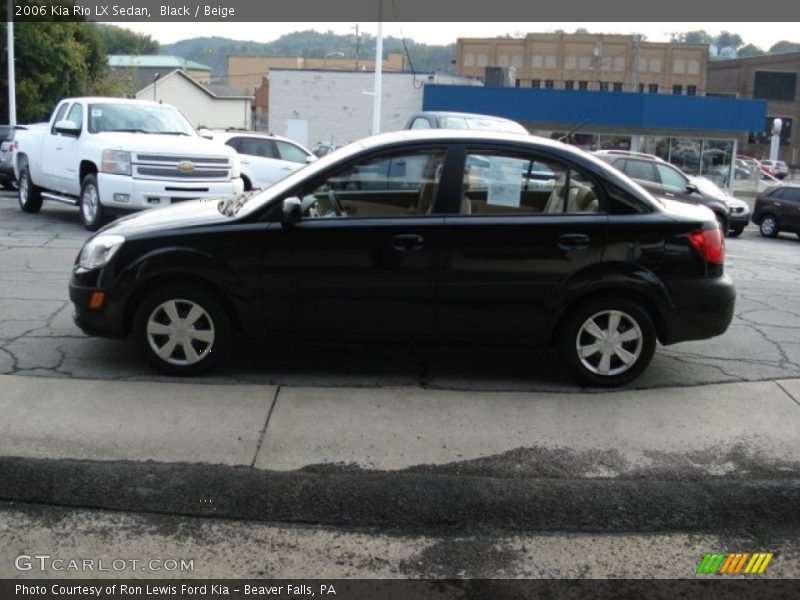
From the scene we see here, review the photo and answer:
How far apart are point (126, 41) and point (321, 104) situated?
7657 centimetres

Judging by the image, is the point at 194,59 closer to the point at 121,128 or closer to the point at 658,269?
the point at 121,128

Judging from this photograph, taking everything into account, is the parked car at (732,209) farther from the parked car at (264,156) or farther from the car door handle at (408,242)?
the car door handle at (408,242)

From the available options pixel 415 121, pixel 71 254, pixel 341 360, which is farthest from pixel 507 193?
pixel 415 121

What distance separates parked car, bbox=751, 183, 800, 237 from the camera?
75.2 feet

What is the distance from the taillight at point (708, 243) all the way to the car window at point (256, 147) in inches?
516

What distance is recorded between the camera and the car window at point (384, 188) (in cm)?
582

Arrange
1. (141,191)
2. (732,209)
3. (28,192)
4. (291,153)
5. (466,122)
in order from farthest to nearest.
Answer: (732,209)
(291,153)
(466,122)
(28,192)
(141,191)

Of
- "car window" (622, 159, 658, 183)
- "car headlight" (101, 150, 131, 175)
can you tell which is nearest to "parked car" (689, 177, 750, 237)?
"car window" (622, 159, 658, 183)

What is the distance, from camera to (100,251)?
230 inches

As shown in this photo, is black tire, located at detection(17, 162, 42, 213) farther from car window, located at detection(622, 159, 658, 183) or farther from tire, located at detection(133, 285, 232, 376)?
car window, located at detection(622, 159, 658, 183)

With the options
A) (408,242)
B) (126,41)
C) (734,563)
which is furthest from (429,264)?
(126,41)

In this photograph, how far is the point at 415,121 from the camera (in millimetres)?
16234

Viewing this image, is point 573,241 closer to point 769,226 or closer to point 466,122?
point 466,122

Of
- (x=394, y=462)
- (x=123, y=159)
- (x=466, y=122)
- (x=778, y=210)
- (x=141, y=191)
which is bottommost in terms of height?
(x=394, y=462)
